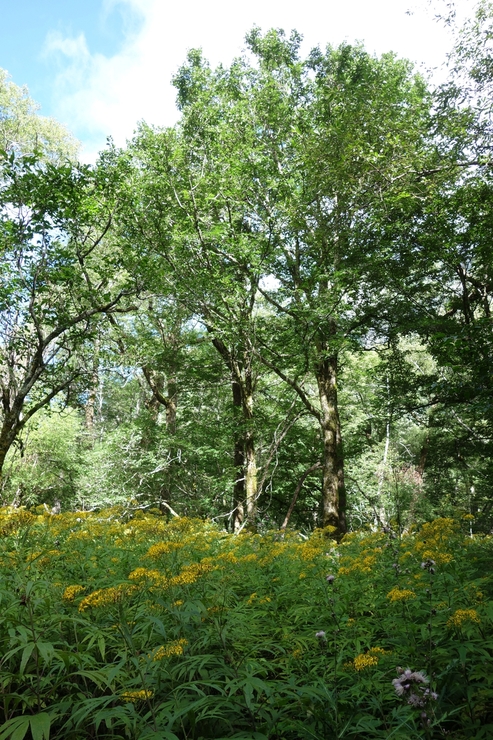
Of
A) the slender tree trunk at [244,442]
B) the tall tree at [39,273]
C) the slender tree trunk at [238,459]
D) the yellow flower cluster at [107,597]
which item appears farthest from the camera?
the slender tree trunk at [238,459]

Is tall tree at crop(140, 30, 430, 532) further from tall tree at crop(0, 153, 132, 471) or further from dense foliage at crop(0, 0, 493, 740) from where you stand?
tall tree at crop(0, 153, 132, 471)

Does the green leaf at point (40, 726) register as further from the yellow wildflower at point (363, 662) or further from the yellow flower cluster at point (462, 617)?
the yellow flower cluster at point (462, 617)

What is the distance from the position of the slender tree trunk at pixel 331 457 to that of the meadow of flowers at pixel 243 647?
559 centimetres

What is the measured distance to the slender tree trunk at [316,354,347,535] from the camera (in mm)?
9625

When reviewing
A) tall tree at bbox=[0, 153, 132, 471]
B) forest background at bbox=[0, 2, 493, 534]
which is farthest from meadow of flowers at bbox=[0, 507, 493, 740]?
tall tree at bbox=[0, 153, 132, 471]

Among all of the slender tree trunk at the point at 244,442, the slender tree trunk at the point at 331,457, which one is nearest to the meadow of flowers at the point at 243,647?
the slender tree trunk at the point at 331,457

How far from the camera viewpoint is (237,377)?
11859 mm

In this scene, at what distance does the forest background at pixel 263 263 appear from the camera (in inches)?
316

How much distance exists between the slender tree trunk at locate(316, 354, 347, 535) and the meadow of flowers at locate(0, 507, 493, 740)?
5589 mm

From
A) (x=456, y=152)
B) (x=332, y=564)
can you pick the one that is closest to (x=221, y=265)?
(x=456, y=152)

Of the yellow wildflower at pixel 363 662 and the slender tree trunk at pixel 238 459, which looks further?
the slender tree trunk at pixel 238 459

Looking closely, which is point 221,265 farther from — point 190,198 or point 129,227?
point 129,227

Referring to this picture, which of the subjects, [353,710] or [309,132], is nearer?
[353,710]

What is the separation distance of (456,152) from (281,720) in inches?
365
